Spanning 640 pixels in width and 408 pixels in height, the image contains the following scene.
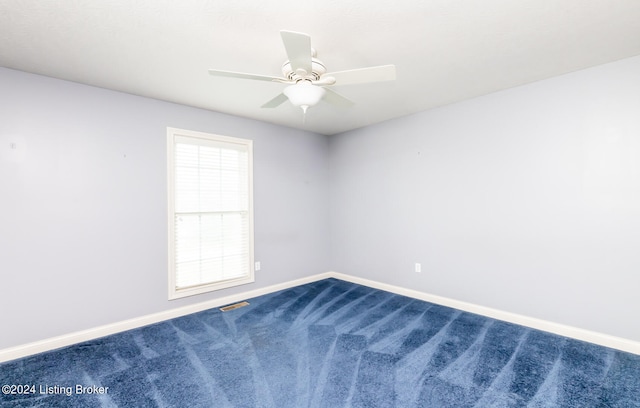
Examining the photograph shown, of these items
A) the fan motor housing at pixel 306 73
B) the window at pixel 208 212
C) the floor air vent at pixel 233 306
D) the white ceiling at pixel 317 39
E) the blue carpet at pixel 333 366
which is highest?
the white ceiling at pixel 317 39

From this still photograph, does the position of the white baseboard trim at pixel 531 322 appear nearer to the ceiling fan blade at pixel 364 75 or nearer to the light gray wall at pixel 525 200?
the light gray wall at pixel 525 200

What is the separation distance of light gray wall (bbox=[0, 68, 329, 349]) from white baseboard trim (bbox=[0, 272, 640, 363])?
7 cm

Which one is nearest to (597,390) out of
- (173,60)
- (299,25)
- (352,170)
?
(299,25)

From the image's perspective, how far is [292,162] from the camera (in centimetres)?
464

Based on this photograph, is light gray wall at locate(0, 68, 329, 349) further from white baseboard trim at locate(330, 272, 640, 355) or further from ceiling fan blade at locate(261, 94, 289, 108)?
white baseboard trim at locate(330, 272, 640, 355)

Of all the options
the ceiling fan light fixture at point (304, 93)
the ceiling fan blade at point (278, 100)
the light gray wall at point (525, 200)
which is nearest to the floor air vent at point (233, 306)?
the light gray wall at point (525, 200)

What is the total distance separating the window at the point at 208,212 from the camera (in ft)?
11.4

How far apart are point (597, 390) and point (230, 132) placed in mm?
4278

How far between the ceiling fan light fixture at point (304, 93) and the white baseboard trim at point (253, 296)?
9.05ft

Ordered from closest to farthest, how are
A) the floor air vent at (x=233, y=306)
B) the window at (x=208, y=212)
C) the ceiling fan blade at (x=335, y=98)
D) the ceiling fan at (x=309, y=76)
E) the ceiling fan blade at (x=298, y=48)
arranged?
1. the ceiling fan blade at (x=298, y=48)
2. the ceiling fan at (x=309, y=76)
3. the ceiling fan blade at (x=335, y=98)
4. the window at (x=208, y=212)
5. the floor air vent at (x=233, y=306)

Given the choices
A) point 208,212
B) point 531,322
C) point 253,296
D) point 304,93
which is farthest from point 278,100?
point 531,322

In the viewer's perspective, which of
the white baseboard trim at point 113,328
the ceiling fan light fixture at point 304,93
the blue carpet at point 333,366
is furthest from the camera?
the white baseboard trim at point 113,328

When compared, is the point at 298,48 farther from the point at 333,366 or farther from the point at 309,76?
the point at 333,366

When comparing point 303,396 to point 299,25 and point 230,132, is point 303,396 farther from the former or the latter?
point 230,132
